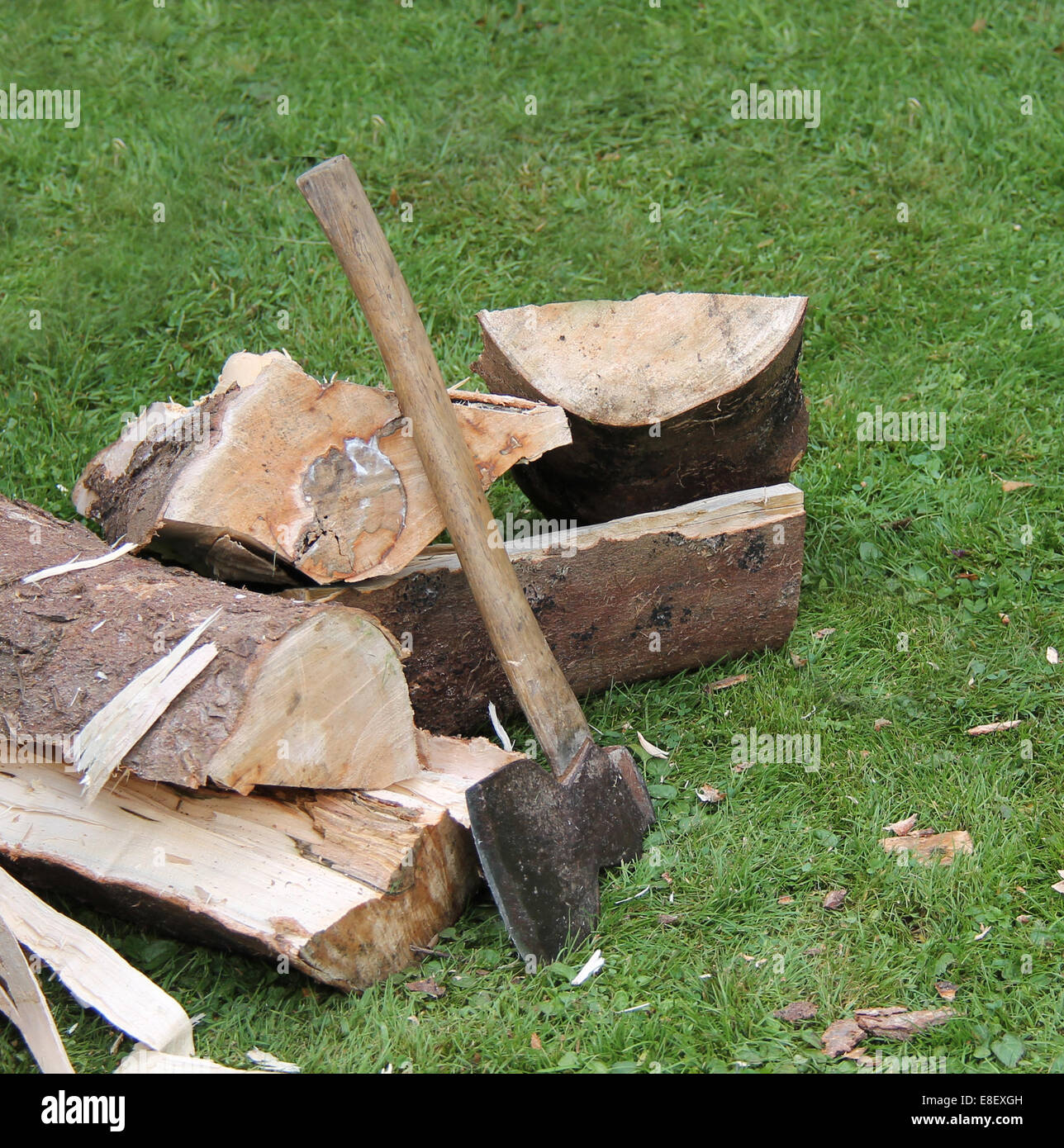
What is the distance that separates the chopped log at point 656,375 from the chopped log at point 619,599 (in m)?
0.19

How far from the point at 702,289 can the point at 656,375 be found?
6.87 ft

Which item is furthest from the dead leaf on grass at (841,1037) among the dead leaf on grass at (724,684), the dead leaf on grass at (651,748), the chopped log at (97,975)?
the chopped log at (97,975)

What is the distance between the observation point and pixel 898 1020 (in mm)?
2504

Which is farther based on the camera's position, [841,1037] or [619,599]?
[619,599]

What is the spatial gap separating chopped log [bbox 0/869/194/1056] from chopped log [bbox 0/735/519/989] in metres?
0.10

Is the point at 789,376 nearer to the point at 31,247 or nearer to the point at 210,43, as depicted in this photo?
the point at 31,247

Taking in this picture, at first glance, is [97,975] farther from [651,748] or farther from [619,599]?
[619,599]

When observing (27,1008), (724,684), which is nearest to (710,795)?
(724,684)

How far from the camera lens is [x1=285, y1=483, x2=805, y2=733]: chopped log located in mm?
3318

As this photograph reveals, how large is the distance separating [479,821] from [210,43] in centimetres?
521

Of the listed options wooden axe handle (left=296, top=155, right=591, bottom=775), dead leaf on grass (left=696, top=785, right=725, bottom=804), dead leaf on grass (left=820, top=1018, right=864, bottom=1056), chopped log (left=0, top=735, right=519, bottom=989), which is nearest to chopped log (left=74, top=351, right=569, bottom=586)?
wooden axe handle (left=296, top=155, right=591, bottom=775)

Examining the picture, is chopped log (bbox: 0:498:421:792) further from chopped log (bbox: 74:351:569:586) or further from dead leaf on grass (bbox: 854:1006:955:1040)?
dead leaf on grass (bbox: 854:1006:955:1040)

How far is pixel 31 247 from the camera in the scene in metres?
5.37

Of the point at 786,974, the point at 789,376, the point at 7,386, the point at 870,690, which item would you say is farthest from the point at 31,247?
the point at 786,974
